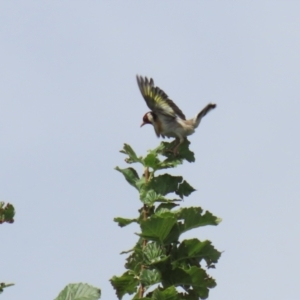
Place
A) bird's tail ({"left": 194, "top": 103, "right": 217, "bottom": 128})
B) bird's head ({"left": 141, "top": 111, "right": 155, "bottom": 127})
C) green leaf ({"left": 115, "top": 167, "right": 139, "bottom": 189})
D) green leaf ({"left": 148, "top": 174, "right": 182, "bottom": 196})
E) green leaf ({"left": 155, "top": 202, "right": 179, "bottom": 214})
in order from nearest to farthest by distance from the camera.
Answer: green leaf ({"left": 155, "top": 202, "right": 179, "bottom": 214})
green leaf ({"left": 148, "top": 174, "right": 182, "bottom": 196})
green leaf ({"left": 115, "top": 167, "right": 139, "bottom": 189})
bird's tail ({"left": 194, "top": 103, "right": 217, "bottom": 128})
bird's head ({"left": 141, "top": 111, "right": 155, "bottom": 127})

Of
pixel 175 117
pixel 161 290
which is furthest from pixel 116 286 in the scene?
pixel 175 117

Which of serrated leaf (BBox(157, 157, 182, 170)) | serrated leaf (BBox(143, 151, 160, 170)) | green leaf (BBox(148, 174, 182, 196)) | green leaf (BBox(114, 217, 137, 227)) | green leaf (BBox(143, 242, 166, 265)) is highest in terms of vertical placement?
serrated leaf (BBox(157, 157, 182, 170))

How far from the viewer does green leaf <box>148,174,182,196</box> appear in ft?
17.6

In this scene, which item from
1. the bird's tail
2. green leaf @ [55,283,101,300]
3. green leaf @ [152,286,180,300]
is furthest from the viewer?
the bird's tail

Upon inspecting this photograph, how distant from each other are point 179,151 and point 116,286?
1605 mm

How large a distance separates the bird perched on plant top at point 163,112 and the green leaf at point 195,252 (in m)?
5.89

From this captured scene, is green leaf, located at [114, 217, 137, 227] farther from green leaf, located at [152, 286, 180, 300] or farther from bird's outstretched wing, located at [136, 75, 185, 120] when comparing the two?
bird's outstretched wing, located at [136, 75, 185, 120]

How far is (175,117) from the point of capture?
38.2 feet

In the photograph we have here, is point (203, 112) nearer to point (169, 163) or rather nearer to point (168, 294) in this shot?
point (169, 163)

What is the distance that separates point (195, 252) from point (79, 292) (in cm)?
151

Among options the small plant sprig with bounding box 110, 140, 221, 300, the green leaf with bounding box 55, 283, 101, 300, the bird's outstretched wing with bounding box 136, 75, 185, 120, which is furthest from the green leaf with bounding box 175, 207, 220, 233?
the bird's outstretched wing with bounding box 136, 75, 185, 120

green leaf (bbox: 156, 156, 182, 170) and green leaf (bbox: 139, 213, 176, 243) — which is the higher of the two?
green leaf (bbox: 156, 156, 182, 170)

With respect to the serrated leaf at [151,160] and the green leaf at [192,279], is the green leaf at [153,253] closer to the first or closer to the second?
the green leaf at [192,279]

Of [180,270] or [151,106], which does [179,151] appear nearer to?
[180,270]
